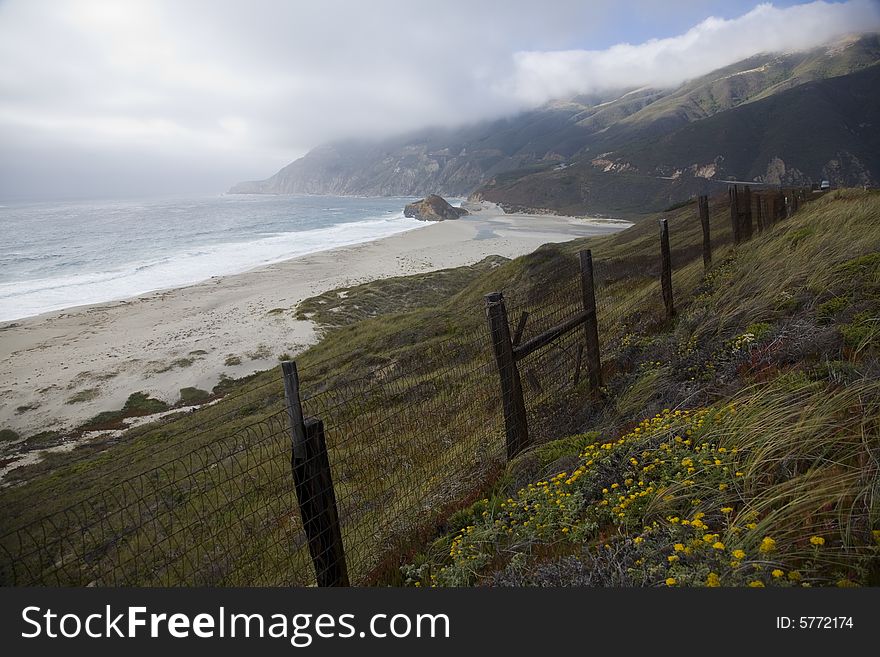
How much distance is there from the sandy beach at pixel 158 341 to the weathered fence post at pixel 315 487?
16.5 metres

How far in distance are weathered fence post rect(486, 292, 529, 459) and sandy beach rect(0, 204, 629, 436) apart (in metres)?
16.0

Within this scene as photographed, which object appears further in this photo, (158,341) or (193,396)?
(158,341)

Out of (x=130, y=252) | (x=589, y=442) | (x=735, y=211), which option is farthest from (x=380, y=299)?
(x=130, y=252)

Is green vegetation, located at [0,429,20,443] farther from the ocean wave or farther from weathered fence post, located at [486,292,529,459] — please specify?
the ocean wave

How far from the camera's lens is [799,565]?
83.8 inches

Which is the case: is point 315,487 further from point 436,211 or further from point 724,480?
point 436,211

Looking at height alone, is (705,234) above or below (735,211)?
below

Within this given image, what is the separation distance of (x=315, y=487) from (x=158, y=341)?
Answer: 23530 mm

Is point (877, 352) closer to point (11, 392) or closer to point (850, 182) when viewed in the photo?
point (11, 392)

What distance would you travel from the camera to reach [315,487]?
318 centimetres

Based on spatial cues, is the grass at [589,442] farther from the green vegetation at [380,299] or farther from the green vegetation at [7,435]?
the green vegetation at [380,299]

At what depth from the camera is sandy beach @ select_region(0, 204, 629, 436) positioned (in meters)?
17.8

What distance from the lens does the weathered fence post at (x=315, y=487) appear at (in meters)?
3.06

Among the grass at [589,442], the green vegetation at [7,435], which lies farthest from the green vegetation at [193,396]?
the grass at [589,442]
